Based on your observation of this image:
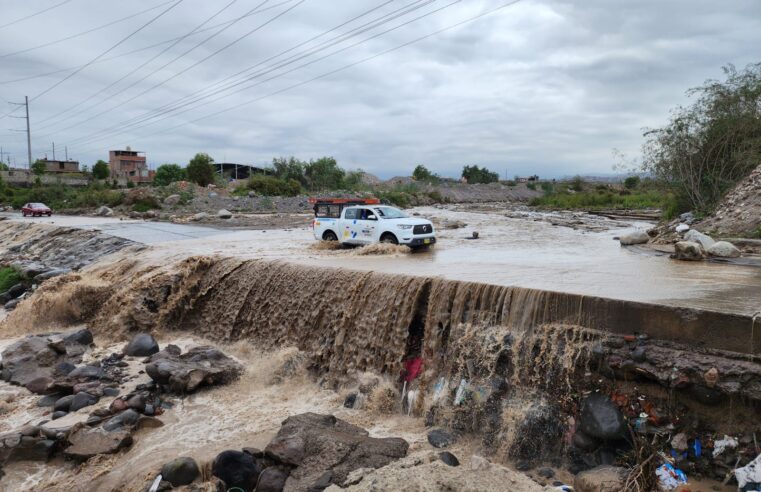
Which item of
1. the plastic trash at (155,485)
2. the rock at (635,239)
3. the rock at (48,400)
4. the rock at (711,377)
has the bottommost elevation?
the rock at (48,400)

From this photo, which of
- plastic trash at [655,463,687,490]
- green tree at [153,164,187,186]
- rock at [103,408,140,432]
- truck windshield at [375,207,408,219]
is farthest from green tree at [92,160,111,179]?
plastic trash at [655,463,687,490]

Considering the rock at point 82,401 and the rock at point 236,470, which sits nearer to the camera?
the rock at point 236,470

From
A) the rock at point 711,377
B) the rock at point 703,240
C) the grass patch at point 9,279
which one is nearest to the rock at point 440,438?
the rock at point 711,377

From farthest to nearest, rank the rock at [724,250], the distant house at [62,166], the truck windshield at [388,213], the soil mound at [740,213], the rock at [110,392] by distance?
the distant house at [62,166]
the truck windshield at [388,213]
the soil mound at [740,213]
the rock at [724,250]
the rock at [110,392]

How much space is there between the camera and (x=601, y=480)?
5.39 meters

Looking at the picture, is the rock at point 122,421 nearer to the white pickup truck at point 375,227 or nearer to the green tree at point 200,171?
the white pickup truck at point 375,227

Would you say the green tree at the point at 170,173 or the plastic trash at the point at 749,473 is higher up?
the green tree at the point at 170,173

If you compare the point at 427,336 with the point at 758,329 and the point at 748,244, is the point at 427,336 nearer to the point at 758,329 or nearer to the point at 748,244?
the point at 758,329

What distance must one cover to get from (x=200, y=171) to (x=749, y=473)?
68677 mm

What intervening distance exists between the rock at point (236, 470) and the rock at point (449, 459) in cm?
221

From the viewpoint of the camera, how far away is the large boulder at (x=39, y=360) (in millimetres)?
9359

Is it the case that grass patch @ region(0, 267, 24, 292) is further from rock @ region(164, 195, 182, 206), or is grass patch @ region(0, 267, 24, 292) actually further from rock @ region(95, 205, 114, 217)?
rock @ region(164, 195, 182, 206)

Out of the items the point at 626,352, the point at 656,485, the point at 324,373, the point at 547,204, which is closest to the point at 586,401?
the point at 626,352

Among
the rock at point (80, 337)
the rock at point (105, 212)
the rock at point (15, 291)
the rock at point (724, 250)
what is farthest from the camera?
the rock at point (105, 212)
